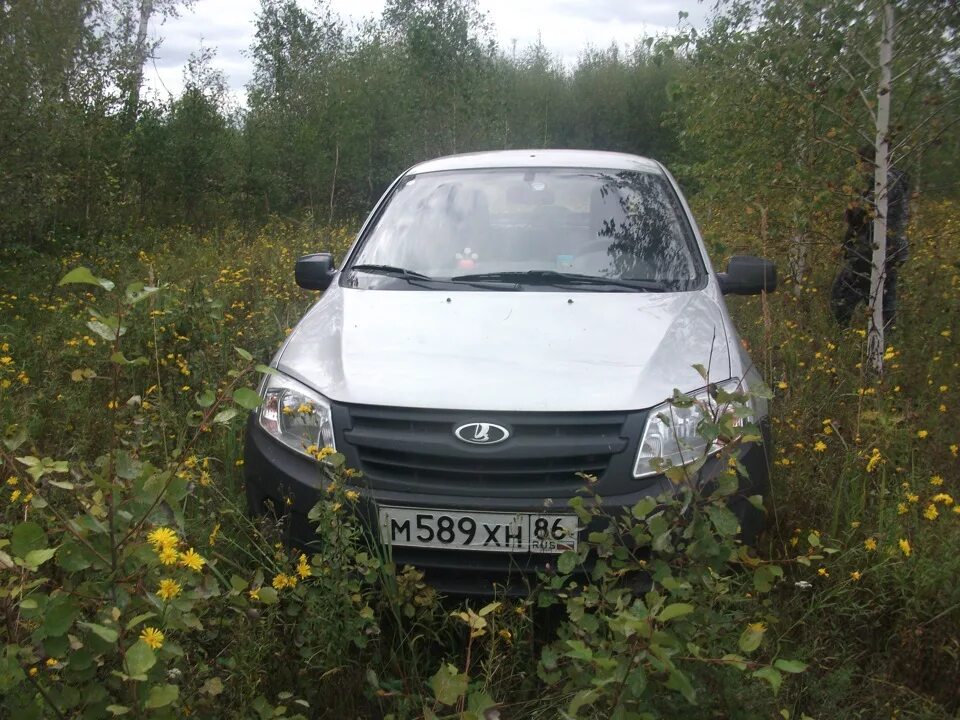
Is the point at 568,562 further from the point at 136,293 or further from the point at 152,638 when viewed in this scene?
the point at 136,293

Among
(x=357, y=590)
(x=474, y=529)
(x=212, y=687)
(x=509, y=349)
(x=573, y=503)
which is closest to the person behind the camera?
(x=212, y=687)

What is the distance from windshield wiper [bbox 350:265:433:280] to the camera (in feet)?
12.4

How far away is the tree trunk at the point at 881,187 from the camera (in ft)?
16.7

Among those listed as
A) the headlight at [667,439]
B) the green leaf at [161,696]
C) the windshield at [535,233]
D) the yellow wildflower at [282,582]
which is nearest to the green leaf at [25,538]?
the green leaf at [161,696]

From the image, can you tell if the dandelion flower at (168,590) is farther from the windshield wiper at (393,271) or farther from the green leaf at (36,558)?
the windshield wiper at (393,271)

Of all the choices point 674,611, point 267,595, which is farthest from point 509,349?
point 674,611

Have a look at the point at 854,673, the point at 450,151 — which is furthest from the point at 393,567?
the point at 450,151

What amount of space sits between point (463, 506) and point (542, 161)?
7.84 feet

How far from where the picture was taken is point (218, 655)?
2229mm

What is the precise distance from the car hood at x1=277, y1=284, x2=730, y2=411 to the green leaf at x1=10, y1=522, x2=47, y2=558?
4.04 ft

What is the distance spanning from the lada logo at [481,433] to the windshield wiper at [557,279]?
1.13 metres

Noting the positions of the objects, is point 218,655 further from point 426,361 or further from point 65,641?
point 426,361

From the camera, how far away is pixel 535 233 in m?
3.99

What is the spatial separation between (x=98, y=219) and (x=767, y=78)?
11110 mm
